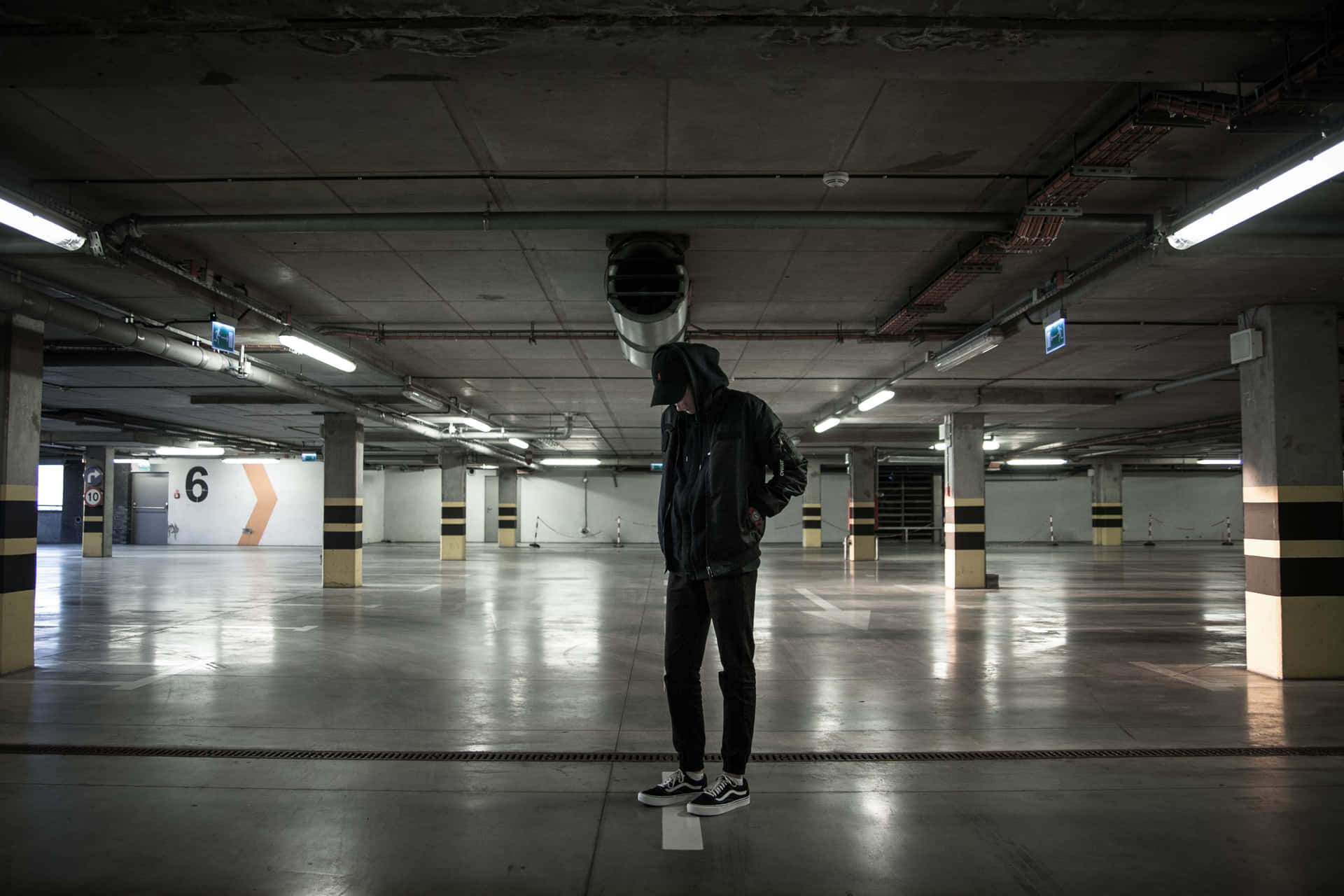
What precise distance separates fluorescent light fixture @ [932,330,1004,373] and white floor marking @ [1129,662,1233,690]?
3.12 m

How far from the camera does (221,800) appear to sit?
340cm

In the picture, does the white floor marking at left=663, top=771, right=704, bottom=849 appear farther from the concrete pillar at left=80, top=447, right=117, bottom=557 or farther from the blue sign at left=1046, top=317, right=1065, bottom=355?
the concrete pillar at left=80, top=447, right=117, bottom=557

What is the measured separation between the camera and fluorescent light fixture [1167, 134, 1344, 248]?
3.73 metres

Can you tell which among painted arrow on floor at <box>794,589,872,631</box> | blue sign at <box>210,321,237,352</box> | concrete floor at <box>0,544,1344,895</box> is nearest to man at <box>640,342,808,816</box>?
concrete floor at <box>0,544,1344,895</box>

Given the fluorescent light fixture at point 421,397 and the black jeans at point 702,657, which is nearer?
the black jeans at point 702,657

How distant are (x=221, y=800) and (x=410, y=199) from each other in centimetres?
345

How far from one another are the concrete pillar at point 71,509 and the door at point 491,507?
15009 millimetres

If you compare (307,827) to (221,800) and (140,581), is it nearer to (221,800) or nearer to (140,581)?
(221,800)

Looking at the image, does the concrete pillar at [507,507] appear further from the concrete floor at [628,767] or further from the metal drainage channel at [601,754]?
the metal drainage channel at [601,754]

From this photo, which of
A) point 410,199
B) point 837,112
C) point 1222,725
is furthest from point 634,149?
point 1222,725

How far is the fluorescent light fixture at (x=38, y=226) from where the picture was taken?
4375 mm

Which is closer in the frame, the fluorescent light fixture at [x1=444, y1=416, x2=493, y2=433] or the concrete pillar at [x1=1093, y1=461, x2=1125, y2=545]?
the fluorescent light fixture at [x1=444, y1=416, x2=493, y2=433]

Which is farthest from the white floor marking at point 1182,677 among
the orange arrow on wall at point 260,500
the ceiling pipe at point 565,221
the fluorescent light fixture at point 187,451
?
the orange arrow on wall at point 260,500

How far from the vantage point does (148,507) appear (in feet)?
104
